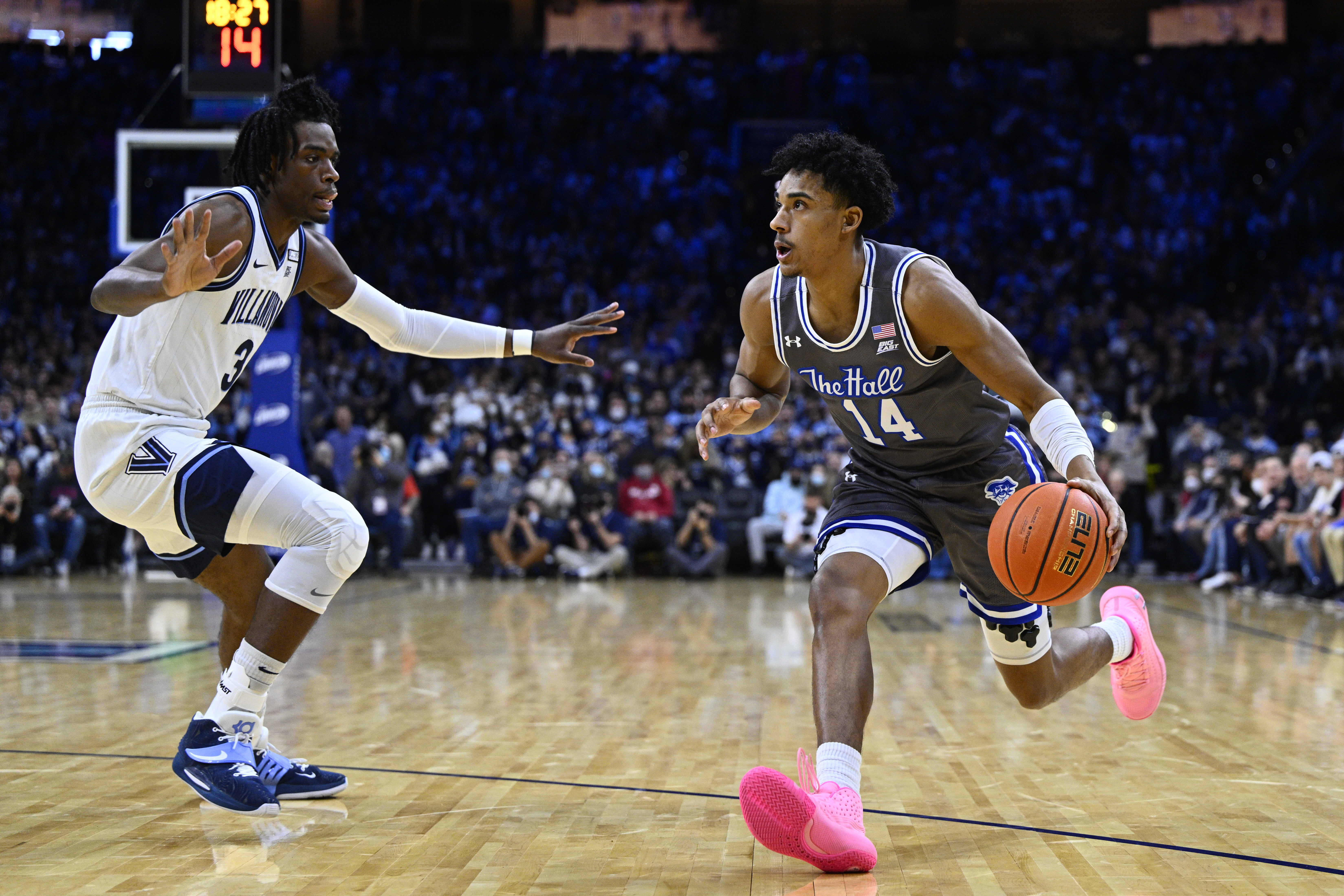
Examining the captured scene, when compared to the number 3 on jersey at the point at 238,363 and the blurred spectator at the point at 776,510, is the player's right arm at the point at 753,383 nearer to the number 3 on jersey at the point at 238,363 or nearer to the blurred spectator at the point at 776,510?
the number 3 on jersey at the point at 238,363

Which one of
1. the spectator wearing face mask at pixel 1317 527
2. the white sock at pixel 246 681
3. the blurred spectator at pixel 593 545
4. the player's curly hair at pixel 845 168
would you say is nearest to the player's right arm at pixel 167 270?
the white sock at pixel 246 681

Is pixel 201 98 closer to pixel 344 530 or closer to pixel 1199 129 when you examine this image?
pixel 344 530

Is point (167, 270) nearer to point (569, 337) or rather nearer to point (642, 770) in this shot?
point (569, 337)

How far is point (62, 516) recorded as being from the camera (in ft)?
41.3

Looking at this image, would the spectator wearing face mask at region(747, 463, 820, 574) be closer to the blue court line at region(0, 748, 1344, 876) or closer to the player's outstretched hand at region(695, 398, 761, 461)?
the blue court line at region(0, 748, 1344, 876)

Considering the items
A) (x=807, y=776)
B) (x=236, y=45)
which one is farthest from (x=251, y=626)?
(x=236, y=45)

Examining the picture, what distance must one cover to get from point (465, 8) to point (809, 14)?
6942 mm

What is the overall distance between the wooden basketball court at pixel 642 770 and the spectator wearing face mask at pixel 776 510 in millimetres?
5411

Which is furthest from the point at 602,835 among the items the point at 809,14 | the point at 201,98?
the point at 809,14

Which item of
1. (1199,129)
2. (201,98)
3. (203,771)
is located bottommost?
(203,771)

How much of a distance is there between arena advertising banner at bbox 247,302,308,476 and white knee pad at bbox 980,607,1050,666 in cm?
847

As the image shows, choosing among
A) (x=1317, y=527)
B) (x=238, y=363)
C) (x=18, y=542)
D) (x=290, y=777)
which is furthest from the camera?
(x=18, y=542)

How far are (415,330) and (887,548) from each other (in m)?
1.67

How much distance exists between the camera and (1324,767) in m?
3.93
